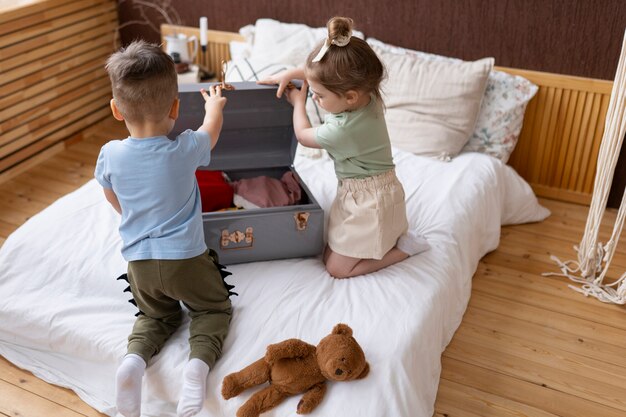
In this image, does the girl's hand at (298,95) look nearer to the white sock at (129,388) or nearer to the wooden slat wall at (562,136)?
the white sock at (129,388)

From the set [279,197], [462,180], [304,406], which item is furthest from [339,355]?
[462,180]

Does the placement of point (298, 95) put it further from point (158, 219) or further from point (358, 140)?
point (158, 219)

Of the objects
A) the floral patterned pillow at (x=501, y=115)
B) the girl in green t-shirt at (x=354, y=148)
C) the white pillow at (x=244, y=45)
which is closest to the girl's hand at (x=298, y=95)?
the girl in green t-shirt at (x=354, y=148)

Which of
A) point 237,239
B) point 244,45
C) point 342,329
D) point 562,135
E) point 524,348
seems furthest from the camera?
point 244,45

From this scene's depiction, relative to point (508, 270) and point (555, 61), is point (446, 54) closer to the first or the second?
point (555, 61)

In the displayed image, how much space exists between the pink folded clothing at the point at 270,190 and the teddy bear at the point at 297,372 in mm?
586

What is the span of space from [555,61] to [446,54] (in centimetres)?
42

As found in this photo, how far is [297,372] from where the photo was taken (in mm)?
1467

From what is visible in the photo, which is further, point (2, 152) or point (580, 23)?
point (2, 152)

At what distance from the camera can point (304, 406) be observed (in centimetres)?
142

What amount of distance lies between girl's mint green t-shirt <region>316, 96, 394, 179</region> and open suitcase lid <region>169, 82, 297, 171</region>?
0.85ft

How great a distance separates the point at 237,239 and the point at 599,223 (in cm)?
119

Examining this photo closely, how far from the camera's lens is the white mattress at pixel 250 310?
5.04 feet

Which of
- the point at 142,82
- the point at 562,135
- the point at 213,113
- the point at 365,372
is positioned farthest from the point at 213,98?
the point at 562,135
